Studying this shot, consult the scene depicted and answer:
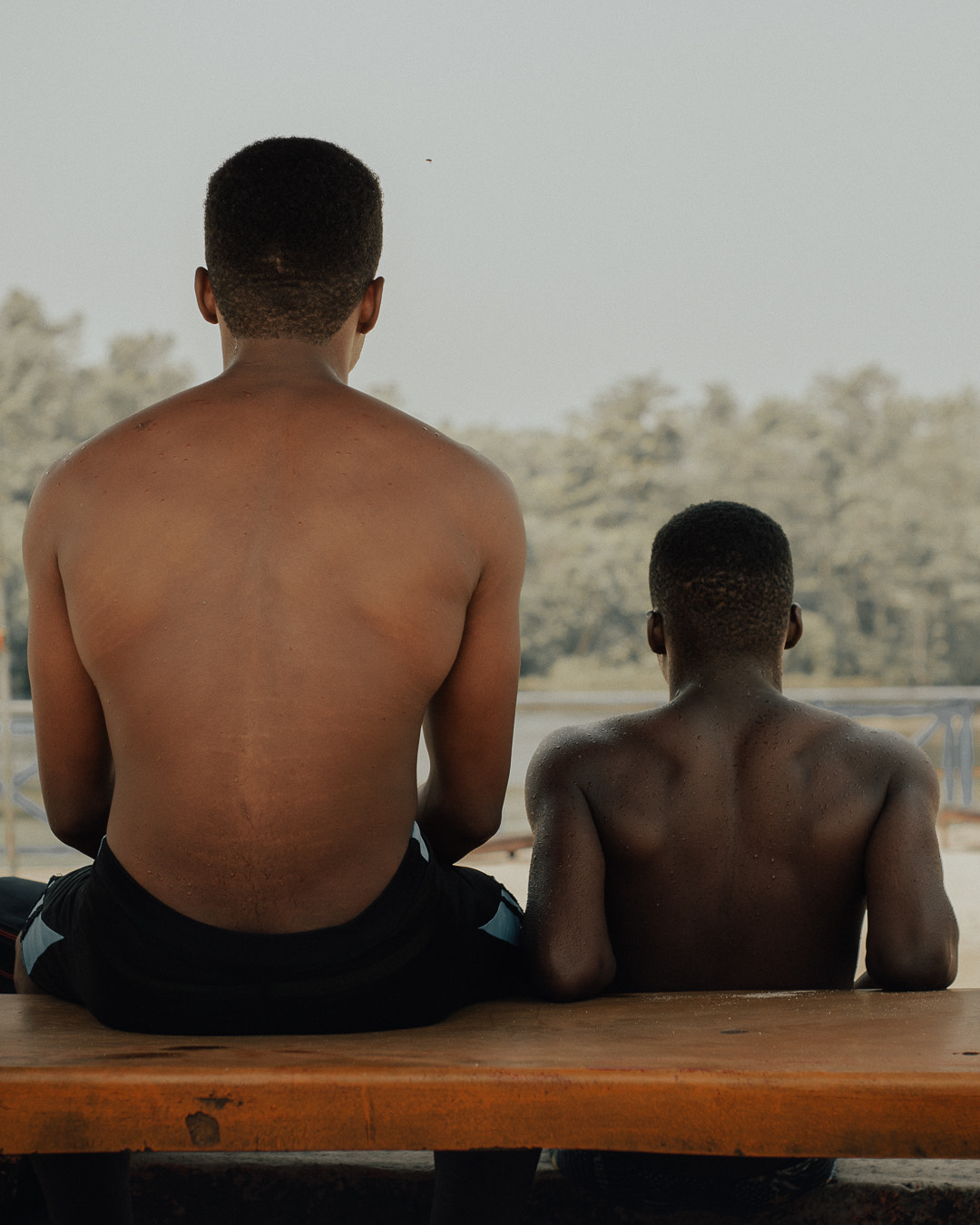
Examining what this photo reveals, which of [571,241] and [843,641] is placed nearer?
[843,641]

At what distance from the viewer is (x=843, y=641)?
22812 mm

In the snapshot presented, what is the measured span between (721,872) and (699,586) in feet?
1.15

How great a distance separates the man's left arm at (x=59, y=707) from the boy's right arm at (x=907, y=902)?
0.87 meters

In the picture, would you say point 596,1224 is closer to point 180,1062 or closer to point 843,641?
point 180,1062

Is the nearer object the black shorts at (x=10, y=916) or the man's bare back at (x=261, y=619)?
the man's bare back at (x=261, y=619)

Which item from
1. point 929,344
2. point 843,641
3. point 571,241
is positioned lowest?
point 843,641

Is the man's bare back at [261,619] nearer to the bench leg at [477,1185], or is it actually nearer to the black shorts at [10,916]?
the bench leg at [477,1185]

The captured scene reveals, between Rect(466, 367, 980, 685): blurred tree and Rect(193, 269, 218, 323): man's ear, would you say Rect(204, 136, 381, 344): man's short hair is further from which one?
Rect(466, 367, 980, 685): blurred tree

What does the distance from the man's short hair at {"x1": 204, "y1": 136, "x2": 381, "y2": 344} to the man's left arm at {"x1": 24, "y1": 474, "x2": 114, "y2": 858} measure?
0.94 feet

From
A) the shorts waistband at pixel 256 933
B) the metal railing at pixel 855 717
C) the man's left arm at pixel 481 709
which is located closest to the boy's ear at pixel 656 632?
the man's left arm at pixel 481 709

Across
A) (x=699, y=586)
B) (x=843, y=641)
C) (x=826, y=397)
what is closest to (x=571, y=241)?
(x=826, y=397)

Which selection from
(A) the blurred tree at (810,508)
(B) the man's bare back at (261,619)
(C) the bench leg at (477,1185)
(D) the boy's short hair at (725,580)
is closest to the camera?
(B) the man's bare back at (261,619)

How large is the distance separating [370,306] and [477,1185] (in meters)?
0.95

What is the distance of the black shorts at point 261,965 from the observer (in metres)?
1.10
